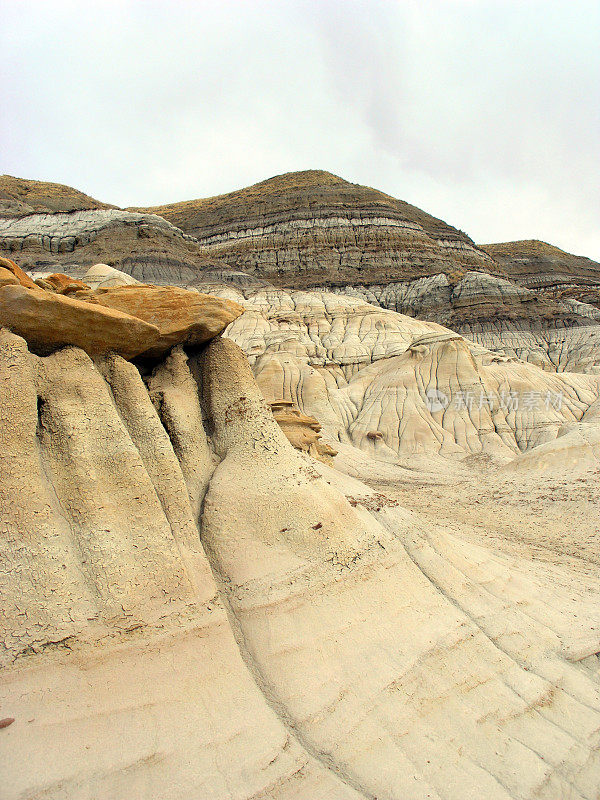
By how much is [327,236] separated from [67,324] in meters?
53.9

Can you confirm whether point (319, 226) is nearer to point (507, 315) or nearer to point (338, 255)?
point (338, 255)

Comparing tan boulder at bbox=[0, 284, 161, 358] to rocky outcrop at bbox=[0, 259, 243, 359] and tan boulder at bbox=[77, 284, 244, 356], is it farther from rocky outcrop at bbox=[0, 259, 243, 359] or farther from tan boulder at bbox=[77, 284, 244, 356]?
tan boulder at bbox=[77, 284, 244, 356]

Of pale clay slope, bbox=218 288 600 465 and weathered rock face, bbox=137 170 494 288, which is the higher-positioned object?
weathered rock face, bbox=137 170 494 288

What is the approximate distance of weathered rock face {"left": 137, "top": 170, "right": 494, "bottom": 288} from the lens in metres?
52.0

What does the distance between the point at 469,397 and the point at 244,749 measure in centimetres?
1919

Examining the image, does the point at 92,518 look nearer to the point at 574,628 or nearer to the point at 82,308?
the point at 82,308

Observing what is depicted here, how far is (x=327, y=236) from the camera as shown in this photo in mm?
55031

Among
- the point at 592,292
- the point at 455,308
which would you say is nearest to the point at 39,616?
the point at 455,308

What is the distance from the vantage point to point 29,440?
4078 mm

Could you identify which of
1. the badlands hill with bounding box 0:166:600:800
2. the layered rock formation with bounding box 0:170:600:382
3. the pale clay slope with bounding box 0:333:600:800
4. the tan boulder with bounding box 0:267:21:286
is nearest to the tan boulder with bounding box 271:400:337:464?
the badlands hill with bounding box 0:166:600:800

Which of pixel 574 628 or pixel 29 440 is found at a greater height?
pixel 29 440

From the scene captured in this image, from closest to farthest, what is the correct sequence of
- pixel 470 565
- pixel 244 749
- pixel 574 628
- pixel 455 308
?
pixel 244 749 < pixel 574 628 < pixel 470 565 < pixel 455 308

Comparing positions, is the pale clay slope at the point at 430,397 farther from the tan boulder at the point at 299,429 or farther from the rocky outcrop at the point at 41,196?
the rocky outcrop at the point at 41,196

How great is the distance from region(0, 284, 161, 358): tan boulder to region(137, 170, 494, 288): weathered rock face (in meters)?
46.0
